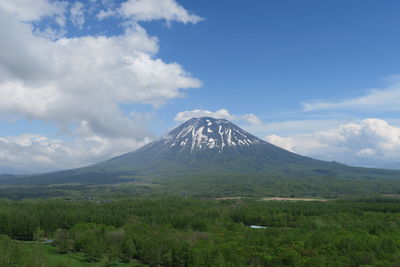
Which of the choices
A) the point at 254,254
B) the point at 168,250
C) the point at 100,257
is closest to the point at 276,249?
the point at 254,254

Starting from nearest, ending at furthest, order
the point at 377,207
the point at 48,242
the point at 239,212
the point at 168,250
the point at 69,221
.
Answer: the point at 168,250
the point at 48,242
the point at 69,221
the point at 239,212
the point at 377,207

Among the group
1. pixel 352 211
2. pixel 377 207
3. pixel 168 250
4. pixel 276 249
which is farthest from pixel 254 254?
pixel 377 207

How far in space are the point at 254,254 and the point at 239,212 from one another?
210 ft

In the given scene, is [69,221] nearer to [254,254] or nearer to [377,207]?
[254,254]

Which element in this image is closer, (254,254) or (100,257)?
(254,254)

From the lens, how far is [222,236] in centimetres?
8425

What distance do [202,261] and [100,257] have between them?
27685 millimetres

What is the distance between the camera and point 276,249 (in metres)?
→ 68.8

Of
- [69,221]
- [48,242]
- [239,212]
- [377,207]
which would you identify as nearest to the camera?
[48,242]

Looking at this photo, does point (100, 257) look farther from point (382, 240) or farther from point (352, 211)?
point (352, 211)

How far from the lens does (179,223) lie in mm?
110500

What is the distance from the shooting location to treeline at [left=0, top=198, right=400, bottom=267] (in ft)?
212

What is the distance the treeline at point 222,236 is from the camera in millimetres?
64500

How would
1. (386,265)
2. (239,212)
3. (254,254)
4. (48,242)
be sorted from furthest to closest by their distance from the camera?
(239,212), (48,242), (254,254), (386,265)
